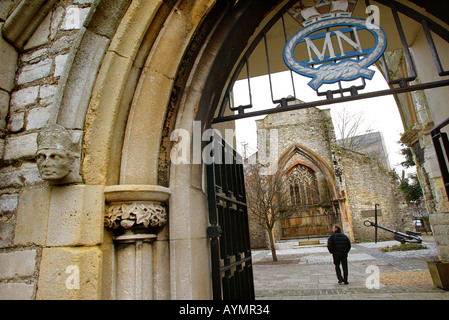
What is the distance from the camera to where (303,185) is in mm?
20125

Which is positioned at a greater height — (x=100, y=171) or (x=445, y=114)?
(x=445, y=114)

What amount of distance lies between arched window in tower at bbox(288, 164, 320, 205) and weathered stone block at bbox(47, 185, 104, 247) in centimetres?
1857

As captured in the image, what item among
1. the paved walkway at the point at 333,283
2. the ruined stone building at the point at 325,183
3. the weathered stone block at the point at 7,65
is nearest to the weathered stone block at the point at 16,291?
the weathered stone block at the point at 7,65

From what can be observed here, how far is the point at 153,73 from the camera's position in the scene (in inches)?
77.7

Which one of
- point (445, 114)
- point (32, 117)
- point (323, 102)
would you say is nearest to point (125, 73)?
point (32, 117)

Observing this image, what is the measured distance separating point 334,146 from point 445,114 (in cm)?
1497

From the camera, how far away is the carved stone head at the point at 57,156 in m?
1.59

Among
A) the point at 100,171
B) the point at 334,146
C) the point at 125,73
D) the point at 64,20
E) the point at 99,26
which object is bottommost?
the point at 100,171

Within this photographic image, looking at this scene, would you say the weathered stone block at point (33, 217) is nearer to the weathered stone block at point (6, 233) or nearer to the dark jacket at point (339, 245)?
the weathered stone block at point (6, 233)

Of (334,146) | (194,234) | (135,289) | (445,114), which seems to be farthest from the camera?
(334,146)

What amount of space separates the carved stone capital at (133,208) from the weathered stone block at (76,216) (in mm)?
56

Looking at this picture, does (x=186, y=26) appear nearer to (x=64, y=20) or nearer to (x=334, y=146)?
(x=64, y=20)

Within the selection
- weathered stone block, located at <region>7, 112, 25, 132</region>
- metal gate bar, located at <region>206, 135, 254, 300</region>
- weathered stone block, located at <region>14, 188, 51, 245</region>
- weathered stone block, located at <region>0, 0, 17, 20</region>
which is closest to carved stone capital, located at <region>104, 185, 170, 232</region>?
weathered stone block, located at <region>14, 188, 51, 245</region>
